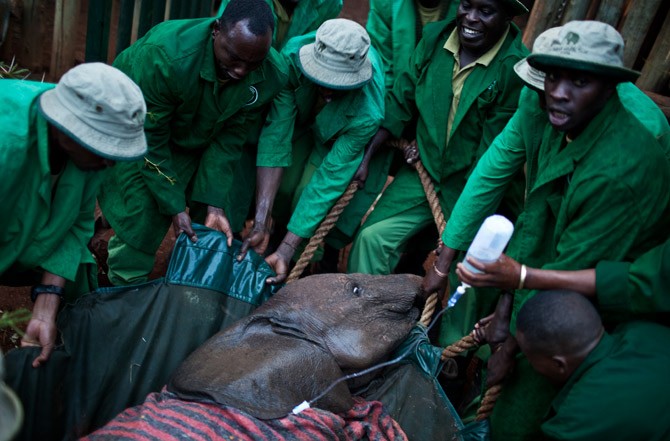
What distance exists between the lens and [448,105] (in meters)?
4.14

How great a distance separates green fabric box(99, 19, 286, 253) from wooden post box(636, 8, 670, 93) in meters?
3.02

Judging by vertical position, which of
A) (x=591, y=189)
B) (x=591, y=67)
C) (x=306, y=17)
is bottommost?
(x=306, y=17)

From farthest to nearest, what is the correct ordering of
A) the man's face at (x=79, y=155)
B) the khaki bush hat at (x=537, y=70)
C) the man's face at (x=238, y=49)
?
1. the man's face at (x=238, y=49)
2. the khaki bush hat at (x=537, y=70)
3. the man's face at (x=79, y=155)

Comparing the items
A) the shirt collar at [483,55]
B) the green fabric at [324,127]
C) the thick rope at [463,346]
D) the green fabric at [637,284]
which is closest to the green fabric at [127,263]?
the green fabric at [324,127]

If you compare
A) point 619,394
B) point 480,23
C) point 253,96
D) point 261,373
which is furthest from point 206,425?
point 480,23

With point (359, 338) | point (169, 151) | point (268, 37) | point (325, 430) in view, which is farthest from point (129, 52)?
point (325, 430)

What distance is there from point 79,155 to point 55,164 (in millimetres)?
205

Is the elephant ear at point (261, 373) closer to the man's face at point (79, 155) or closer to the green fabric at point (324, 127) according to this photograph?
the man's face at point (79, 155)

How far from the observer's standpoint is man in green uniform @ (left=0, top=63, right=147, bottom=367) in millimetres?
2643

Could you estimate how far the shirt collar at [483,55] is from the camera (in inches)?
158

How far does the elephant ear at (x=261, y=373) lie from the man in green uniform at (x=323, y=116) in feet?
2.27

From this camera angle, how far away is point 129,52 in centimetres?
375

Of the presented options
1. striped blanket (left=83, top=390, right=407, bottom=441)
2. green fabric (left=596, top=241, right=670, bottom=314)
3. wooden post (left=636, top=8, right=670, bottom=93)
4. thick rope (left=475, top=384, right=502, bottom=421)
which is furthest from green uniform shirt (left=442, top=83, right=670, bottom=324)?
wooden post (left=636, top=8, right=670, bottom=93)

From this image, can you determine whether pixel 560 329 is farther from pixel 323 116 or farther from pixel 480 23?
pixel 323 116
